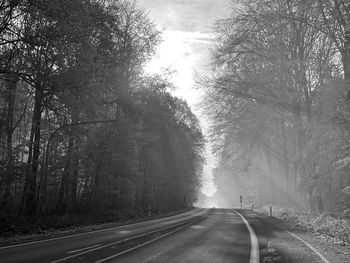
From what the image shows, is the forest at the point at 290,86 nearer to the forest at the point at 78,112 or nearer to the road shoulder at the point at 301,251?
the road shoulder at the point at 301,251

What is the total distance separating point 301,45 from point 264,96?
143 inches

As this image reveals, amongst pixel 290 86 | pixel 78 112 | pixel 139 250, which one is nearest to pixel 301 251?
pixel 139 250

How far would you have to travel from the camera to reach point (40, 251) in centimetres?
1017

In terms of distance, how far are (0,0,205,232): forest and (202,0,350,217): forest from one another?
588 cm

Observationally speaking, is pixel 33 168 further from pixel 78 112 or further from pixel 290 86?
pixel 290 86

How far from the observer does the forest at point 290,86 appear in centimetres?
1376

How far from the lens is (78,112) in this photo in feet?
51.3

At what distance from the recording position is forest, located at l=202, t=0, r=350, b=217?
1376cm

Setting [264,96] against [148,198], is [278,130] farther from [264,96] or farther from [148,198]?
[148,198]

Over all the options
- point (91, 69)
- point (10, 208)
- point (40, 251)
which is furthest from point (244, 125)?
point (40, 251)

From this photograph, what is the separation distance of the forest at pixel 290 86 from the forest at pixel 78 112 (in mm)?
5876

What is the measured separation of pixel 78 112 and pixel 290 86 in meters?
13.0

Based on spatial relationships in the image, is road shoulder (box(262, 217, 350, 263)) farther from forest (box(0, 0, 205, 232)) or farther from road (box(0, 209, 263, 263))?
forest (box(0, 0, 205, 232))

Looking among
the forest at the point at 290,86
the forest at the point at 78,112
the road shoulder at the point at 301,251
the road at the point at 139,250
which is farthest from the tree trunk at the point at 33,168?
the road shoulder at the point at 301,251
